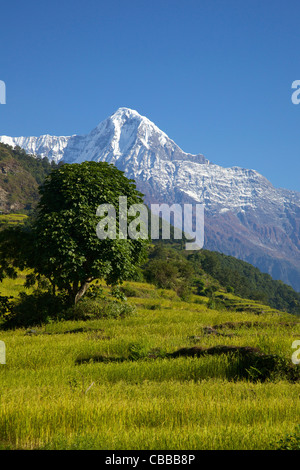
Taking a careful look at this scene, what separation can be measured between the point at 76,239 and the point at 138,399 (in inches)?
483

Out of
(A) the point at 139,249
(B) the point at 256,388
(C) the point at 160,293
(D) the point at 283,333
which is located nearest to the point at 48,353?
(B) the point at 256,388

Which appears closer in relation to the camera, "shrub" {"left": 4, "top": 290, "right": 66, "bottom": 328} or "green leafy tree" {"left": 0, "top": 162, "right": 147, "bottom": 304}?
"green leafy tree" {"left": 0, "top": 162, "right": 147, "bottom": 304}

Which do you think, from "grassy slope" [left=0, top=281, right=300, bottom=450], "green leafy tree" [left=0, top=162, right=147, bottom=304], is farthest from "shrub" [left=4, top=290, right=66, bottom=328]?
"grassy slope" [left=0, top=281, right=300, bottom=450]

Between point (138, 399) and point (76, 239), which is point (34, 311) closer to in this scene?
point (76, 239)

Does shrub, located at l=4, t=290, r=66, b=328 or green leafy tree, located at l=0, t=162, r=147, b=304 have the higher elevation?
green leafy tree, located at l=0, t=162, r=147, b=304

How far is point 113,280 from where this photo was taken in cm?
1988

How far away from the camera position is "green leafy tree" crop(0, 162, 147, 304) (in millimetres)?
18453

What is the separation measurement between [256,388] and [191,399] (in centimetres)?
156

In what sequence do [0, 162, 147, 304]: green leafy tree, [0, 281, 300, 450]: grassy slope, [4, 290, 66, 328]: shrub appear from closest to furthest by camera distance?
[0, 281, 300, 450]: grassy slope, [0, 162, 147, 304]: green leafy tree, [4, 290, 66, 328]: shrub

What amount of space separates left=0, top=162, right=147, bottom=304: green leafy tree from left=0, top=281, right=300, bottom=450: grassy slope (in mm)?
5629

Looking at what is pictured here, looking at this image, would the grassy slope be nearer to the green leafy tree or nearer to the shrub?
the green leafy tree

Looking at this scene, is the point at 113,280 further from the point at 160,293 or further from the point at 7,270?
the point at 160,293

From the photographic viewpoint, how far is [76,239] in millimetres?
18922

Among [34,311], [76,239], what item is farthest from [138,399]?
[34,311]
